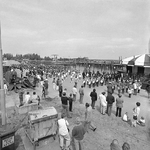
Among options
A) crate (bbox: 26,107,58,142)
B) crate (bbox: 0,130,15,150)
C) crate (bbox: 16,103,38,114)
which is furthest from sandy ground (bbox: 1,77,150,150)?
crate (bbox: 0,130,15,150)

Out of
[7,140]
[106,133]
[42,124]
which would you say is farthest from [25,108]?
[106,133]

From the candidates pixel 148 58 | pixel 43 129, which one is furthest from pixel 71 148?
pixel 148 58

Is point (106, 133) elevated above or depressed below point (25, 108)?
below

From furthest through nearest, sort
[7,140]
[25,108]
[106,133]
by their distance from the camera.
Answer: [25,108], [106,133], [7,140]

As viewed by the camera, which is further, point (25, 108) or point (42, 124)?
point (25, 108)

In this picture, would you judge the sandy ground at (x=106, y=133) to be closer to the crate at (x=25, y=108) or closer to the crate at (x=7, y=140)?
the crate at (x=25, y=108)

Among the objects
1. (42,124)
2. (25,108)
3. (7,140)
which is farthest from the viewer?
(25,108)

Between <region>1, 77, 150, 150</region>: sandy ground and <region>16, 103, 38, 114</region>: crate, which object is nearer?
<region>1, 77, 150, 150</region>: sandy ground

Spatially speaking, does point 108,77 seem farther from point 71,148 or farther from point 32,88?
point 71,148

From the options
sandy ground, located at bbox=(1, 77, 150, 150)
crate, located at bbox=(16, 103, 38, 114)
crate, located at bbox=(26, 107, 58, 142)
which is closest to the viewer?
crate, located at bbox=(26, 107, 58, 142)

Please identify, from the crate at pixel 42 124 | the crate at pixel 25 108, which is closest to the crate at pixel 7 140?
the crate at pixel 42 124

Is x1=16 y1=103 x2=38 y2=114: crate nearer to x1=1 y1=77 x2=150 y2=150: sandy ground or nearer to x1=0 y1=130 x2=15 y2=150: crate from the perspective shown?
x1=1 y1=77 x2=150 y2=150: sandy ground

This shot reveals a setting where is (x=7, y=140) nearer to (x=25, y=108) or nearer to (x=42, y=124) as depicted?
(x=42, y=124)

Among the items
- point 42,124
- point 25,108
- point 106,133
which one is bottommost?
point 106,133
